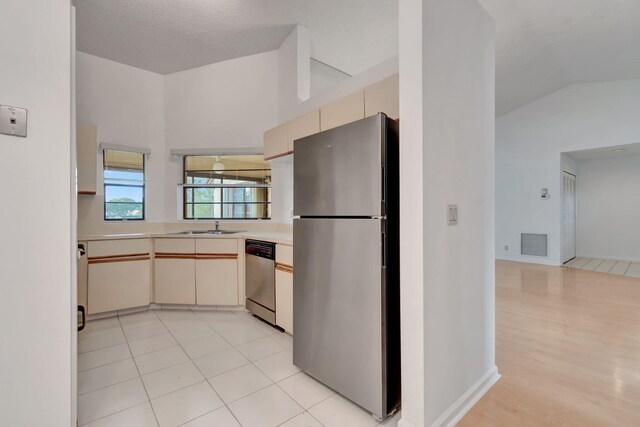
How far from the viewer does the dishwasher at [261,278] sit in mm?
2822

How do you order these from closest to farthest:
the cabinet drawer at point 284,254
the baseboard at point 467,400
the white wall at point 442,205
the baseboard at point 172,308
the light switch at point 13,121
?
the light switch at point 13,121 < the white wall at point 442,205 < the baseboard at point 467,400 < the cabinet drawer at point 284,254 < the baseboard at point 172,308

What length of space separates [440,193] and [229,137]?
331 cm

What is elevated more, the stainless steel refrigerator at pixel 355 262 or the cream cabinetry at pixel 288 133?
the cream cabinetry at pixel 288 133

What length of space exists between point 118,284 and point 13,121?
266 cm

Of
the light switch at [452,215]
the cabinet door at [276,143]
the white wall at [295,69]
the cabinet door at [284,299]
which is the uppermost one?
the white wall at [295,69]

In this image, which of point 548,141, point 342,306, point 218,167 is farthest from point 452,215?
point 548,141

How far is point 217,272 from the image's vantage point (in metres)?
3.32

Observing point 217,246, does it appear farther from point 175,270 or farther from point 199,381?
point 199,381

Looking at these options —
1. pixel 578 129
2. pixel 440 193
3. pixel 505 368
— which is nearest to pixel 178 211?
pixel 440 193

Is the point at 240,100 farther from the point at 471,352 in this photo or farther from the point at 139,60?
the point at 471,352

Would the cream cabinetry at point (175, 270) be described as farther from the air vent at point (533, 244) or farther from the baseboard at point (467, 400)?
the air vent at point (533, 244)

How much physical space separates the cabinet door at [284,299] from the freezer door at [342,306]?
54 cm

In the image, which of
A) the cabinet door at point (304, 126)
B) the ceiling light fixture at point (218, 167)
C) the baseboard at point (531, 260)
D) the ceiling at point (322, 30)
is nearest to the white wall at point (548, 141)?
the baseboard at point (531, 260)

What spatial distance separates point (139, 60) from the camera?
12.2 feet
